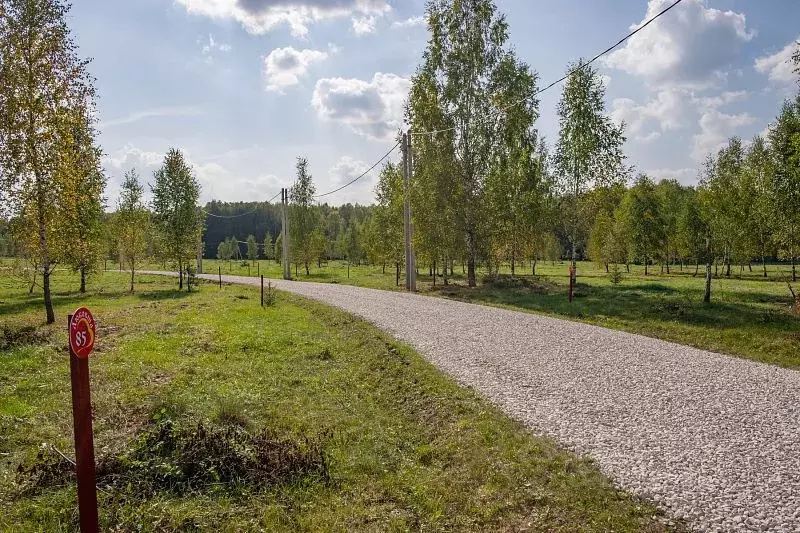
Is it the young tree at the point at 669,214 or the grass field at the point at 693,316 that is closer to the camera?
the grass field at the point at 693,316

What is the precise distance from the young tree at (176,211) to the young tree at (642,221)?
45.5 m

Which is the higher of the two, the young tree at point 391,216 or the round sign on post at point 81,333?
the young tree at point 391,216

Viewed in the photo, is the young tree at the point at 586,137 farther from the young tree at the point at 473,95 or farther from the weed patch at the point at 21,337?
the weed patch at the point at 21,337

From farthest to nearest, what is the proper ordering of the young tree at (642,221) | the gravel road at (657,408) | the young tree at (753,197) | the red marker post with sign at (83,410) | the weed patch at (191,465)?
the young tree at (642,221), the young tree at (753,197), the weed patch at (191,465), the gravel road at (657,408), the red marker post with sign at (83,410)

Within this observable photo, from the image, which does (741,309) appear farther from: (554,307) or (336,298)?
(336,298)

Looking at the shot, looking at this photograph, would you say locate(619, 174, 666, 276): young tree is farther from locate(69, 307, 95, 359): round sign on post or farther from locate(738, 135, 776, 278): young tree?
locate(69, 307, 95, 359): round sign on post

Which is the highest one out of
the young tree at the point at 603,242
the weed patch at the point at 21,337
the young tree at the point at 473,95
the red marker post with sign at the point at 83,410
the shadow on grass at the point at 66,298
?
the young tree at the point at 473,95

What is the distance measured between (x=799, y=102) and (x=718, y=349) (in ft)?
90.2

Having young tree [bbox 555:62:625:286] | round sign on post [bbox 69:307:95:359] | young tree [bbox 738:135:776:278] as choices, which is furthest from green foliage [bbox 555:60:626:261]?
round sign on post [bbox 69:307:95:359]

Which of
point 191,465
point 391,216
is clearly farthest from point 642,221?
point 191,465

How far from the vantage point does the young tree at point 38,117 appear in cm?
1847

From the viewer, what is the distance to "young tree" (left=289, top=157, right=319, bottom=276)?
2474 inches

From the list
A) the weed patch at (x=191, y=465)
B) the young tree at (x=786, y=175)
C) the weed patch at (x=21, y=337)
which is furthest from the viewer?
the young tree at (x=786, y=175)

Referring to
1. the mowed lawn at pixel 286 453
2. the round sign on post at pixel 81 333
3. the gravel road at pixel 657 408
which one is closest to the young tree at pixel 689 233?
the gravel road at pixel 657 408
